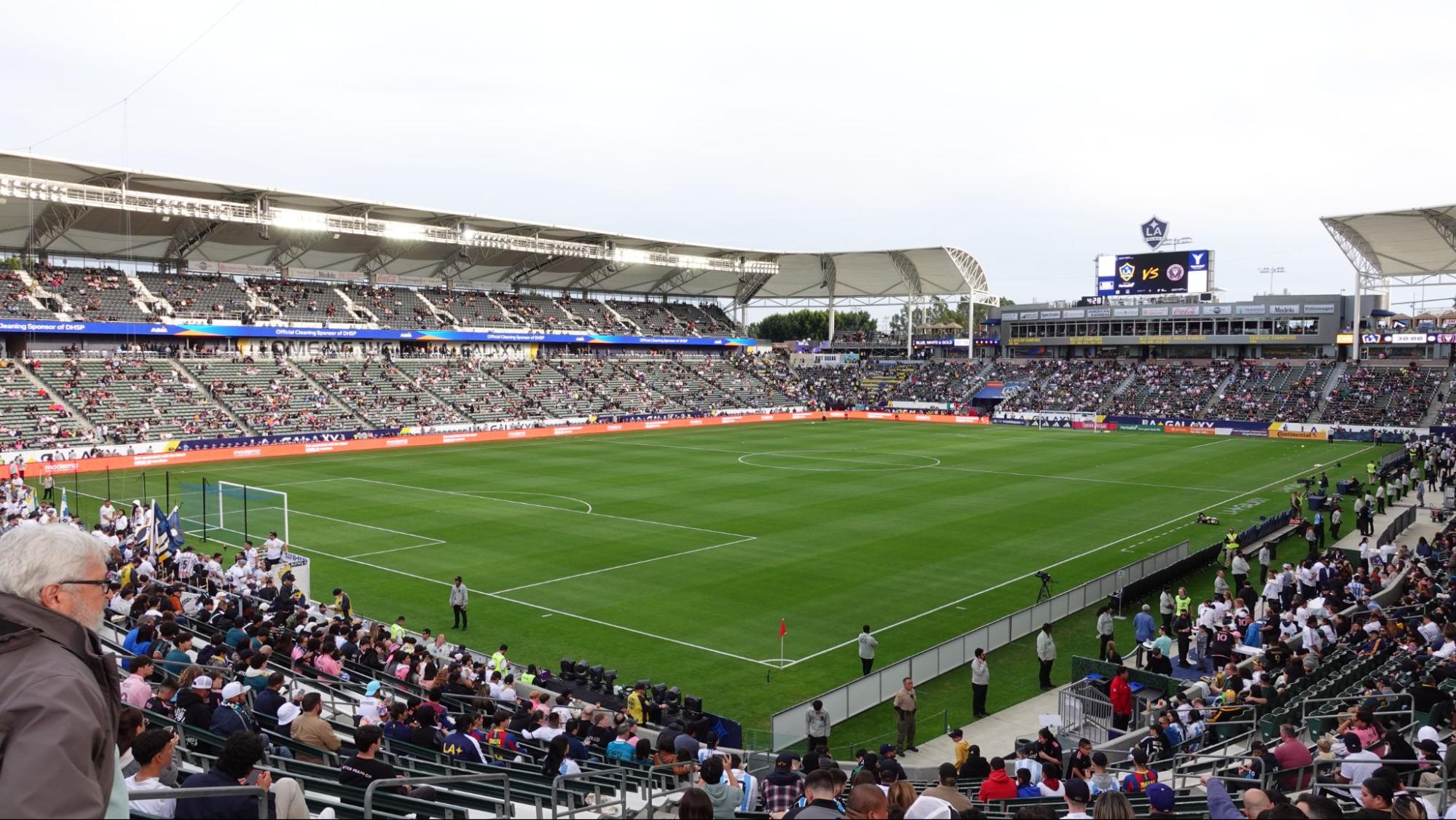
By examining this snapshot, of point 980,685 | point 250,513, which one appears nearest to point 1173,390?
point 980,685

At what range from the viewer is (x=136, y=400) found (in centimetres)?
5722

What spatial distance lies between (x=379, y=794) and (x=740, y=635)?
646 inches

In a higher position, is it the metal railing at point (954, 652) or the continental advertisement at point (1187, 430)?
the continental advertisement at point (1187, 430)

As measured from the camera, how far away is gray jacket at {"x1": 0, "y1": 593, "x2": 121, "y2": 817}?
245cm

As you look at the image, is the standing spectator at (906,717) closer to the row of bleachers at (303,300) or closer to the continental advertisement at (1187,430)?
the continental advertisement at (1187,430)

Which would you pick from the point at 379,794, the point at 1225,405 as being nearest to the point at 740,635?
the point at 379,794

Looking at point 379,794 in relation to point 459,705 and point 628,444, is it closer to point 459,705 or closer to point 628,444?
point 459,705

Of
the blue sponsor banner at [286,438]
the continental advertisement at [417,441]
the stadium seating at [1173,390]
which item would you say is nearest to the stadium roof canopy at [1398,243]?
the stadium seating at [1173,390]

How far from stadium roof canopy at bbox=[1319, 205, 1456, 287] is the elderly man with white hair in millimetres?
84429

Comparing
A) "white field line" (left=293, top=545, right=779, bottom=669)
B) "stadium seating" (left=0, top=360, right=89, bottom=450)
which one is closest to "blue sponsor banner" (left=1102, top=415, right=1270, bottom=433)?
"white field line" (left=293, top=545, right=779, bottom=669)

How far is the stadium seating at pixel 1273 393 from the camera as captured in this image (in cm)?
7750

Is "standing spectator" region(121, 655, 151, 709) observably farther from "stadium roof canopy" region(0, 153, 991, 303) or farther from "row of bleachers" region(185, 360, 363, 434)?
"stadium roof canopy" region(0, 153, 991, 303)

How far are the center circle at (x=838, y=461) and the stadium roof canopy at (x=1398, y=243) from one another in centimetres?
4213

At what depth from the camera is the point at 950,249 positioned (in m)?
96.8
